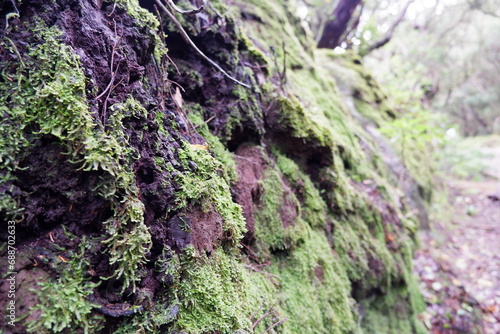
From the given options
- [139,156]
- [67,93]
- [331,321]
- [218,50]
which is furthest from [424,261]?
[67,93]

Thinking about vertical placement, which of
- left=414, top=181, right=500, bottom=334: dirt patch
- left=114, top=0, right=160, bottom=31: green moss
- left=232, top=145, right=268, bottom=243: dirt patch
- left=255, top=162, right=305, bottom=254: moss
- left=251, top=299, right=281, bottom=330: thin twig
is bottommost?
left=414, top=181, right=500, bottom=334: dirt patch

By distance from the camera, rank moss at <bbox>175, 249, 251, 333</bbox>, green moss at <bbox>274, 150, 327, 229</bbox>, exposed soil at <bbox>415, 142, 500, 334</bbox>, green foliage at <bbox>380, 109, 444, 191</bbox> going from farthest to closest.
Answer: green foliage at <bbox>380, 109, 444, 191</bbox> < exposed soil at <bbox>415, 142, 500, 334</bbox> < green moss at <bbox>274, 150, 327, 229</bbox> < moss at <bbox>175, 249, 251, 333</bbox>

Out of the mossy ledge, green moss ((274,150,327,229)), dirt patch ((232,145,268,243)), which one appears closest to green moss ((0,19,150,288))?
the mossy ledge

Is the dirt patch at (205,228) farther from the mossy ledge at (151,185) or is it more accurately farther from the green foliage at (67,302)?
the green foliage at (67,302)

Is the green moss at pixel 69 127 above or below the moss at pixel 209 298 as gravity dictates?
above

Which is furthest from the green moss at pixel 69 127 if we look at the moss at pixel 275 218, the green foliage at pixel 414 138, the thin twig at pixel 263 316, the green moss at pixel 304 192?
the green foliage at pixel 414 138

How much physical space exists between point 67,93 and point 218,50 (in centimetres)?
154

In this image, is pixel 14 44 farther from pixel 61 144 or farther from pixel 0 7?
pixel 61 144

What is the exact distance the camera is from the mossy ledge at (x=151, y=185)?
1.21 meters

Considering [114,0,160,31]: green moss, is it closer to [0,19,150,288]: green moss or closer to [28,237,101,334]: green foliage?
[0,19,150,288]: green moss

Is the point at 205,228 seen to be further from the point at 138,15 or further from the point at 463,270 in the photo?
the point at 463,270

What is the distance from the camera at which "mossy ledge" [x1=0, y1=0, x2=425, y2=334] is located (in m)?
1.21

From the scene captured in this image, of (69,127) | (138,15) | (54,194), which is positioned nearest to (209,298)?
(54,194)

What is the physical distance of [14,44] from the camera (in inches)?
50.7
